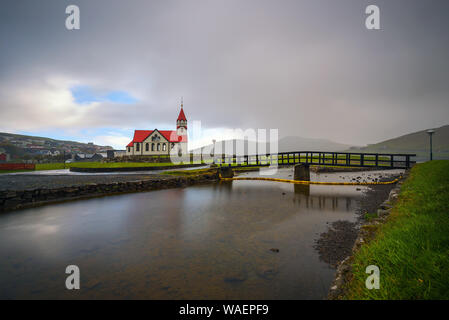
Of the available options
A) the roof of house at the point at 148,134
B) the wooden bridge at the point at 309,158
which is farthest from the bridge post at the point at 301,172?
the roof of house at the point at 148,134

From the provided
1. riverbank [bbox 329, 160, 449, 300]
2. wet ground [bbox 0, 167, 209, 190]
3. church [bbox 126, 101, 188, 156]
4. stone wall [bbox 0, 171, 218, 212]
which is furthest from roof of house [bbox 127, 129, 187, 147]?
riverbank [bbox 329, 160, 449, 300]

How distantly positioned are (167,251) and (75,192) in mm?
12149

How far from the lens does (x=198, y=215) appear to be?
1104cm

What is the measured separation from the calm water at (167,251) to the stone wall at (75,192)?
1779 millimetres

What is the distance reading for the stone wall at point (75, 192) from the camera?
12000 millimetres

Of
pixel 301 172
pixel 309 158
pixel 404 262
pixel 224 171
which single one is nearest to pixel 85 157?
pixel 224 171

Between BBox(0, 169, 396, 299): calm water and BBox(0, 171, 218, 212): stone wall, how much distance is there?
178cm

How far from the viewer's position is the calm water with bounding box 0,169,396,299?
4.78m

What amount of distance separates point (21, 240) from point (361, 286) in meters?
10.7

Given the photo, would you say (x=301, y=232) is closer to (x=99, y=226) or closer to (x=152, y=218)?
(x=152, y=218)

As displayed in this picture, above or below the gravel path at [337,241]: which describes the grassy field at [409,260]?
above

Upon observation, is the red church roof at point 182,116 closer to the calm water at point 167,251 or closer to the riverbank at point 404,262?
the calm water at point 167,251

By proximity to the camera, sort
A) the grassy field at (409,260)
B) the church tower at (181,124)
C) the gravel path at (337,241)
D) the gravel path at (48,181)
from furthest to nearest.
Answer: the church tower at (181,124) → the gravel path at (48,181) → the gravel path at (337,241) → the grassy field at (409,260)
